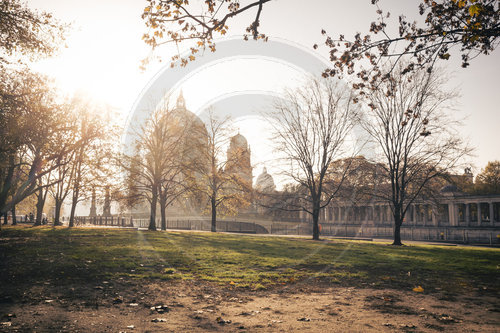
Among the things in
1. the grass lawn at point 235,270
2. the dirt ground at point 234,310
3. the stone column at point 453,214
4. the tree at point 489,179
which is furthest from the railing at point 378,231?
the tree at point 489,179

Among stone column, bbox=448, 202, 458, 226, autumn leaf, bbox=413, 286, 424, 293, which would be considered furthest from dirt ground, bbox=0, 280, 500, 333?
stone column, bbox=448, 202, 458, 226

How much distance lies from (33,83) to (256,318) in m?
22.2

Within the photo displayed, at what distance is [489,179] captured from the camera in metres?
79.2

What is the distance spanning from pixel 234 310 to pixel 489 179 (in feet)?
305

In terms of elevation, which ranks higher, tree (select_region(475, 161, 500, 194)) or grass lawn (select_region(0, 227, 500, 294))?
tree (select_region(475, 161, 500, 194))

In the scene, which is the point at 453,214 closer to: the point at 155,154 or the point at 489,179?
the point at 489,179

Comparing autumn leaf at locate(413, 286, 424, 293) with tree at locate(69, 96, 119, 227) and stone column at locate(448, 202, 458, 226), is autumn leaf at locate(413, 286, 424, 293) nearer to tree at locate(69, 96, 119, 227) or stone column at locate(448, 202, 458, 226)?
tree at locate(69, 96, 119, 227)

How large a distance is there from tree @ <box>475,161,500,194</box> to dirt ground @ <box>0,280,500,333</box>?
83.7 metres

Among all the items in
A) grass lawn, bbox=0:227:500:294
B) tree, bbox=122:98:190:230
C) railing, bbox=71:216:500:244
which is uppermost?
tree, bbox=122:98:190:230

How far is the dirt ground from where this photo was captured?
15.5ft

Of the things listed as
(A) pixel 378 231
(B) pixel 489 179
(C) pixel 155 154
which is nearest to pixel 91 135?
(C) pixel 155 154

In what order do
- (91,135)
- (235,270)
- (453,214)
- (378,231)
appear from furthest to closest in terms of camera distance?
(453,214)
(378,231)
(91,135)
(235,270)

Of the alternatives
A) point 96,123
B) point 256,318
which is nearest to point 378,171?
point 96,123

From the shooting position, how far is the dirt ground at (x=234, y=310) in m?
4.72
